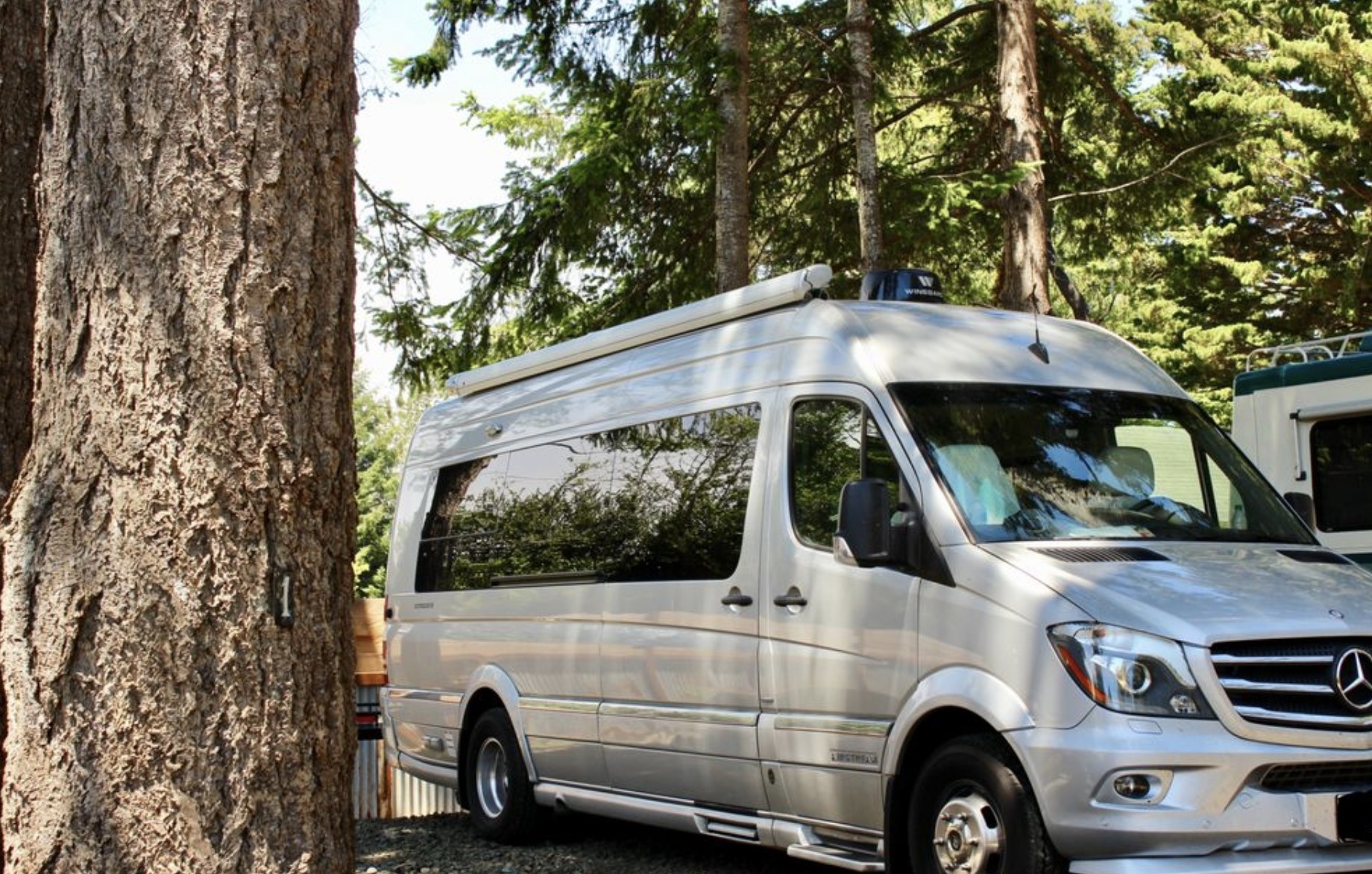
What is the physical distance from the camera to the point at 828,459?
25.3ft

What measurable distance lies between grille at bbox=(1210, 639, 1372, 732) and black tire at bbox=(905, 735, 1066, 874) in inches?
33.9

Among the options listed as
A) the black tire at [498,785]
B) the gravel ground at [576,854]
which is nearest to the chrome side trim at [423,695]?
the black tire at [498,785]

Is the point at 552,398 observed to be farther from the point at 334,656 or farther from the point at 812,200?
the point at 812,200

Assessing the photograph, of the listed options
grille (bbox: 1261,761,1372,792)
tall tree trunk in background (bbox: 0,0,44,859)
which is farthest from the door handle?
tall tree trunk in background (bbox: 0,0,44,859)

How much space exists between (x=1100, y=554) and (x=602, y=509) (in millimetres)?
3690

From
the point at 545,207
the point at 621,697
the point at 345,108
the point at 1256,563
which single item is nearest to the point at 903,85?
the point at 545,207

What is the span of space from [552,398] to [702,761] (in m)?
2.92

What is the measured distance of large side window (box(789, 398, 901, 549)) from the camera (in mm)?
7363

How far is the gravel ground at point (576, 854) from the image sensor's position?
930 centimetres

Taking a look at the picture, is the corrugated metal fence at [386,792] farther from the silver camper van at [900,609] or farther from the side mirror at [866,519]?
the side mirror at [866,519]

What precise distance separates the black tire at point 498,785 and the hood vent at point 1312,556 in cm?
Result: 495

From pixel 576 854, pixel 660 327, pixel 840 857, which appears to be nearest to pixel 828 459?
pixel 840 857

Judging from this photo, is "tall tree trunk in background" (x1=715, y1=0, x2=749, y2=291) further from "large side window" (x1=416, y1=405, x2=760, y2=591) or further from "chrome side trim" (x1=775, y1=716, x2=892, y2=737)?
"chrome side trim" (x1=775, y1=716, x2=892, y2=737)

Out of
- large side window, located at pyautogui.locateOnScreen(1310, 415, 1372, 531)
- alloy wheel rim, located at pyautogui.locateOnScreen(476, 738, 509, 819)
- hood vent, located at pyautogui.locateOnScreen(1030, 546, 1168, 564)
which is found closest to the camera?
hood vent, located at pyautogui.locateOnScreen(1030, 546, 1168, 564)
